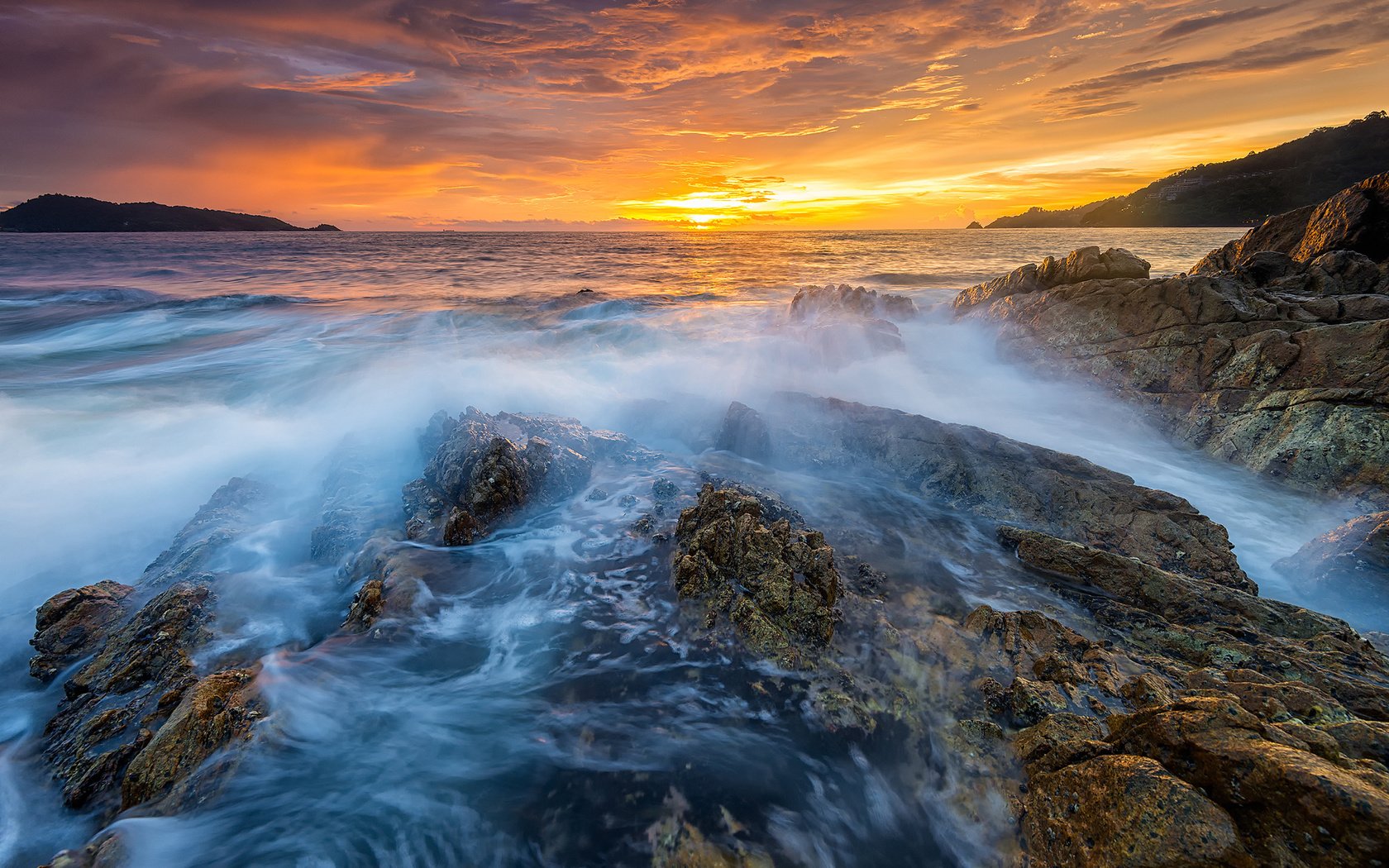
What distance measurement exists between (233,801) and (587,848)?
2682 millimetres

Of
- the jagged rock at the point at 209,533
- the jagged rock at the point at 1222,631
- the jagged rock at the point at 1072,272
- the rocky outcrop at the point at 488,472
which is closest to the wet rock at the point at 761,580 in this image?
the jagged rock at the point at 1222,631

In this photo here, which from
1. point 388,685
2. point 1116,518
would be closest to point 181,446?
point 388,685

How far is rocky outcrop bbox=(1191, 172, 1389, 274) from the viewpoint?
466 inches

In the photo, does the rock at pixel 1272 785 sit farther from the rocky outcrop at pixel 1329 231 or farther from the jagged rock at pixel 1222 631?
the rocky outcrop at pixel 1329 231

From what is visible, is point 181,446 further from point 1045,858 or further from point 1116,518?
point 1116,518

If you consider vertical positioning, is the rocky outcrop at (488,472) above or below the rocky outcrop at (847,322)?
below

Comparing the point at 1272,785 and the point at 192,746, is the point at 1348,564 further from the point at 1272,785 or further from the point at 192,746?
the point at 192,746

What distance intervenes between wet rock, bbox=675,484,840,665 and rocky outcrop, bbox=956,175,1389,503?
8320 millimetres

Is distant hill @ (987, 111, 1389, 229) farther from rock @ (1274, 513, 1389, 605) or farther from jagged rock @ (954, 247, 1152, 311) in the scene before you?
rock @ (1274, 513, 1389, 605)

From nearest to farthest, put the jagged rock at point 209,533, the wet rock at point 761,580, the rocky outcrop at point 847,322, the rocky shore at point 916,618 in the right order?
the rocky shore at point 916,618
the wet rock at point 761,580
the jagged rock at point 209,533
the rocky outcrop at point 847,322

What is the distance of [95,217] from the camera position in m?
132

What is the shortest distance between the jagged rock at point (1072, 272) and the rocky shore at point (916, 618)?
332 centimetres

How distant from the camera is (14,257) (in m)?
50.7

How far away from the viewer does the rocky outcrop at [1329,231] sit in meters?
11.8
